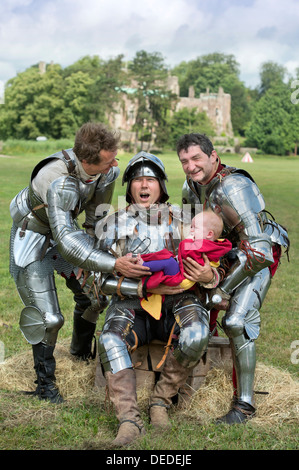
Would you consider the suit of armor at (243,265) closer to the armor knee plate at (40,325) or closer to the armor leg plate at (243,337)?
the armor leg plate at (243,337)

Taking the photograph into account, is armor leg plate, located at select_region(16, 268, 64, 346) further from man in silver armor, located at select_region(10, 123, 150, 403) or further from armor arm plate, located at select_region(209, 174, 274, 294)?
armor arm plate, located at select_region(209, 174, 274, 294)

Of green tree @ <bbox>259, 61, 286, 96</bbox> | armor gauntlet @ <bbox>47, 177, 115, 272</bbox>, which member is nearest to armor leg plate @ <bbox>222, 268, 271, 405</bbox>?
armor gauntlet @ <bbox>47, 177, 115, 272</bbox>

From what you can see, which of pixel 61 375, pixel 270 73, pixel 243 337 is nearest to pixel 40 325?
pixel 61 375

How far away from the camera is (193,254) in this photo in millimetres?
3953

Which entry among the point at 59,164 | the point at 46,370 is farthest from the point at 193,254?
the point at 46,370

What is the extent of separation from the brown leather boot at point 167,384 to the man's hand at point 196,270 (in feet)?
1.90

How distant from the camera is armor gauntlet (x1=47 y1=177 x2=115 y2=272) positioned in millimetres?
4051

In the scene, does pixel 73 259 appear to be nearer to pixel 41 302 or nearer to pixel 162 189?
pixel 41 302

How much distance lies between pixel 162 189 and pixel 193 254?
30.3 inches

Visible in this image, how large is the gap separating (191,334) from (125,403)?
64cm

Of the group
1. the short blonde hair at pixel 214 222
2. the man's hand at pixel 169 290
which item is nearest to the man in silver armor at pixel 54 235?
the man's hand at pixel 169 290

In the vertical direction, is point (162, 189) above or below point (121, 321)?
above

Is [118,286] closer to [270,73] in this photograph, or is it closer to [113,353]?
[113,353]

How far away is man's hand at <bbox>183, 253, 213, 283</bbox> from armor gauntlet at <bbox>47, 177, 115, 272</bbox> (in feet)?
1.74
